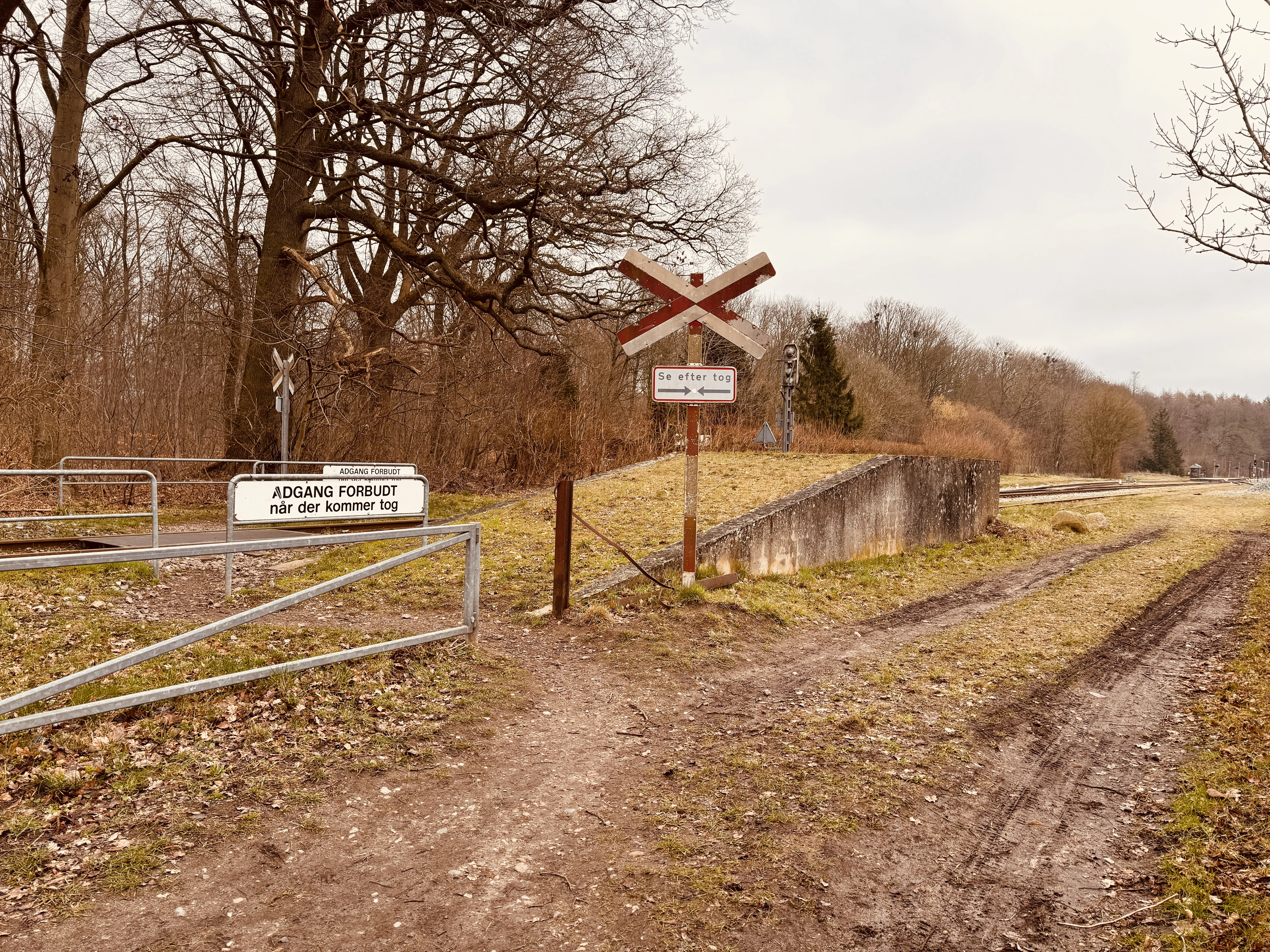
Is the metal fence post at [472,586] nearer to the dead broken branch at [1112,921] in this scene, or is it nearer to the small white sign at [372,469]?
the small white sign at [372,469]

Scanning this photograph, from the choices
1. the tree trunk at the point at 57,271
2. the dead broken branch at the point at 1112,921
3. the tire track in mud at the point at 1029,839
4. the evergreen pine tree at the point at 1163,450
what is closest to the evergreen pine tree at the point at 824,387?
the tree trunk at the point at 57,271

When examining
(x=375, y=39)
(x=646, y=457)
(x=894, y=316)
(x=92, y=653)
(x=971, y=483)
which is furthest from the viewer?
(x=894, y=316)

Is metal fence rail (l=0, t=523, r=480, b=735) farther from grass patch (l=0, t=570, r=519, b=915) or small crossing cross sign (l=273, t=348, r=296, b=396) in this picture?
small crossing cross sign (l=273, t=348, r=296, b=396)

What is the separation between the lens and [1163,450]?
75312 mm

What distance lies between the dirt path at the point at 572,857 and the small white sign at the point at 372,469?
15.8 feet

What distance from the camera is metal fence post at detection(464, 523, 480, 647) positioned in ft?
19.4

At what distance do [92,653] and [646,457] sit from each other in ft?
59.8

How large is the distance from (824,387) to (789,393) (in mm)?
17599

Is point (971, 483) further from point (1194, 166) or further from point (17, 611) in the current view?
point (17, 611)

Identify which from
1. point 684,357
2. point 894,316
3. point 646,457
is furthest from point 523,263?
point 894,316

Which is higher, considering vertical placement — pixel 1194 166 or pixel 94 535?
pixel 1194 166

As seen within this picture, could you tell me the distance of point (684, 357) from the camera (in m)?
34.6

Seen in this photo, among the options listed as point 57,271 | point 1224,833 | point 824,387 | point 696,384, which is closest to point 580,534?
point 696,384

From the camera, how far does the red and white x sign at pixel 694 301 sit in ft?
22.7
